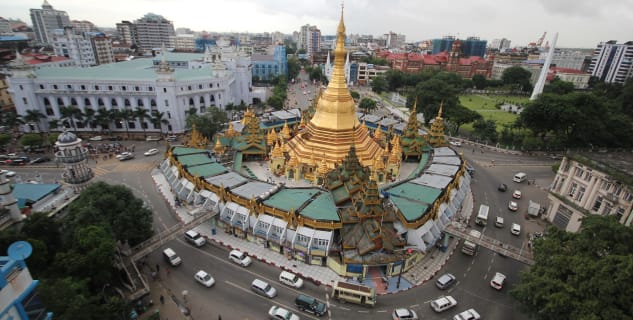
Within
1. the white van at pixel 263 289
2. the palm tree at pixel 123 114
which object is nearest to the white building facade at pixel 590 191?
the white van at pixel 263 289

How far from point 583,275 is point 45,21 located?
781ft

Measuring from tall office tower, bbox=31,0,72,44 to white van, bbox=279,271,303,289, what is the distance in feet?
691

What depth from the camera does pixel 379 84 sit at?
115625mm

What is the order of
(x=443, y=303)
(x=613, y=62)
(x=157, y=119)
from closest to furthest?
(x=443, y=303) < (x=157, y=119) < (x=613, y=62)

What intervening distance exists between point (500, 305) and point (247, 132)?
137 feet

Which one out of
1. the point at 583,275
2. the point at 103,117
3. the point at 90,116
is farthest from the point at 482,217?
the point at 90,116

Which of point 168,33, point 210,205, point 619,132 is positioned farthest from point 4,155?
point 168,33

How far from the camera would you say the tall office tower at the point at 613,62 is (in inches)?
5079

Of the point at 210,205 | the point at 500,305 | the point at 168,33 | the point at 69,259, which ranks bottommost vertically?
the point at 500,305

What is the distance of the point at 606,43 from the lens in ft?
A: 462

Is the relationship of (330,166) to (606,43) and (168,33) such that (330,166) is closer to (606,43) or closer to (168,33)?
(606,43)

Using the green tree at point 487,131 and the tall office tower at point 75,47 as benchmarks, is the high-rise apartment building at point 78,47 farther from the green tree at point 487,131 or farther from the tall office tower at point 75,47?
the green tree at point 487,131

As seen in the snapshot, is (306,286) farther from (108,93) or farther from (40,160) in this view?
(108,93)

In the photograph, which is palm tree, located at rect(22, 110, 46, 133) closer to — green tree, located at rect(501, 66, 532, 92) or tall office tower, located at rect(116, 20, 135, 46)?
tall office tower, located at rect(116, 20, 135, 46)
